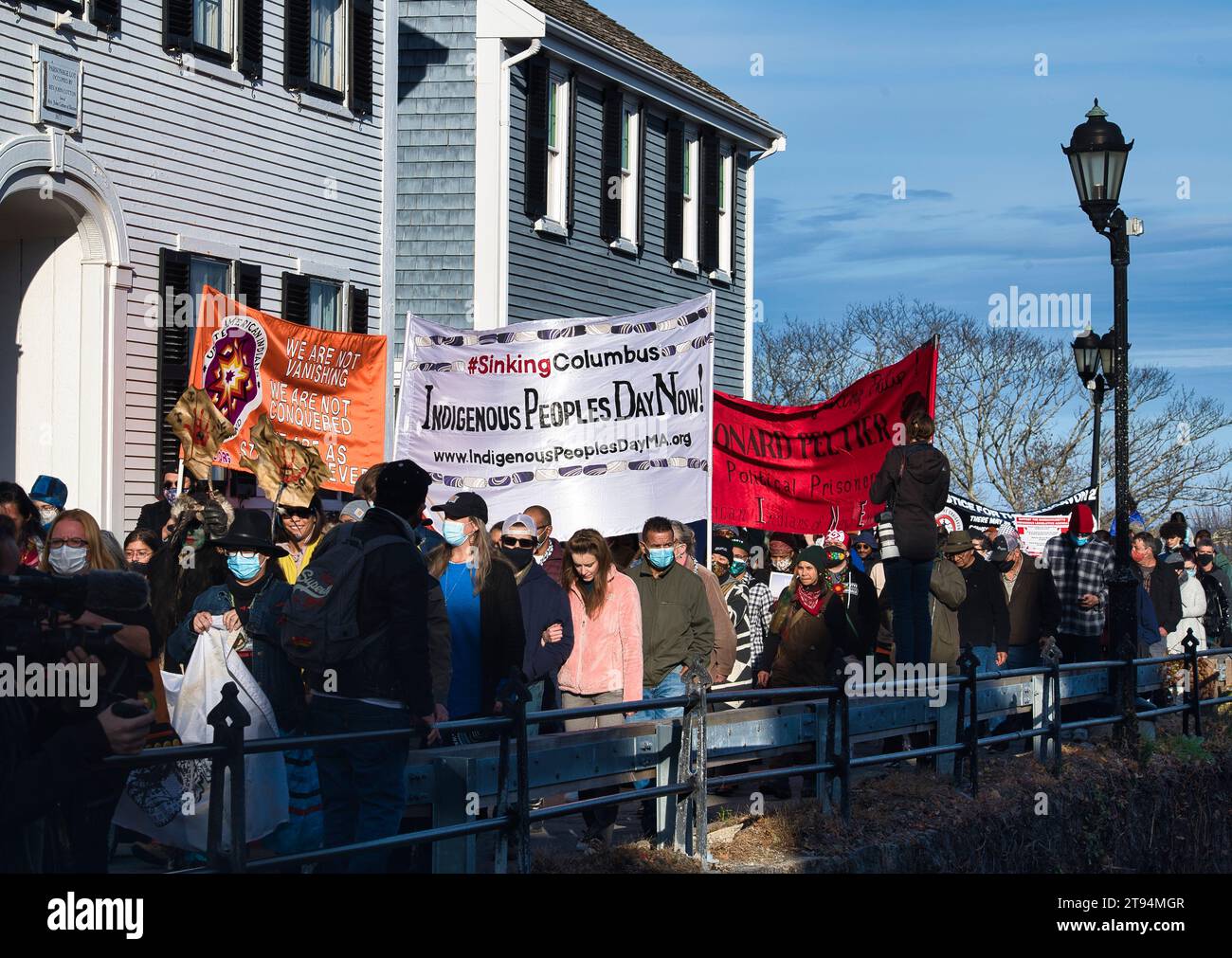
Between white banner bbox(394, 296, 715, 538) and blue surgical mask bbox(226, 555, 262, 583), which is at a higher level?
white banner bbox(394, 296, 715, 538)

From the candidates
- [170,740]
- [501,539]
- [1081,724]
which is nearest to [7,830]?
[170,740]

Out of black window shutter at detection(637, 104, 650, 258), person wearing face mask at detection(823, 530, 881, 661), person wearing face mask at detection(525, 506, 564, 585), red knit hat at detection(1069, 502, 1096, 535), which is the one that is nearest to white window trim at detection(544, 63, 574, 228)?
black window shutter at detection(637, 104, 650, 258)

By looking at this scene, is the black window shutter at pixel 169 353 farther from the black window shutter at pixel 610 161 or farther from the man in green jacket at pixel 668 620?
the black window shutter at pixel 610 161

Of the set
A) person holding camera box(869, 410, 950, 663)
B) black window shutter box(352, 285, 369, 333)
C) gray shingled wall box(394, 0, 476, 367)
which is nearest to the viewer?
person holding camera box(869, 410, 950, 663)

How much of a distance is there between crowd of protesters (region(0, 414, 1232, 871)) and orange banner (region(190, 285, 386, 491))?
2.73 ft

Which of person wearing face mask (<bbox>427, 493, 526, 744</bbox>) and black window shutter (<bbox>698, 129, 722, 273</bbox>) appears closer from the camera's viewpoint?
person wearing face mask (<bbox>427, 493, 526, 744</bbox>)

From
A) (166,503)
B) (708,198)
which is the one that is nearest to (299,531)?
(166,503)

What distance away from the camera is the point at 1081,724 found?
13.3m

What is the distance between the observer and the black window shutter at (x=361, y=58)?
20.6 m

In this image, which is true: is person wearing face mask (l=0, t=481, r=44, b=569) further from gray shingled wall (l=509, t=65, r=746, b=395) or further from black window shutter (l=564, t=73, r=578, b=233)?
black window shutter (l=564, t=73, r=578, b=233)

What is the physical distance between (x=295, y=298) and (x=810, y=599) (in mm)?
8407

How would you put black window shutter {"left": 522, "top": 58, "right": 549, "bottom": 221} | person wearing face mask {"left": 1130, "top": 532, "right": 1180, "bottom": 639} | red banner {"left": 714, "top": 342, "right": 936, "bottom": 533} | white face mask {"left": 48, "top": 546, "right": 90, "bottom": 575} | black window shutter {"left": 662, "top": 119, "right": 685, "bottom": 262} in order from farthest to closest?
1. black window shutter {"left": 662, "top": 119, "right": 685, "bottom": 262}
2. black window shutter {"left": 522, "top": 58, "right": 549, "bottom": 221}
3. person wearing face mask {"left": 1130, "top": 532, "right": 1180, "bottom": 639}
4. red banner {"left": 714, "top": 342, "right": 936, "bottom": 533}
5. white face mask {"left": 48, "top": 546, "right": 90, "bottom": 575}

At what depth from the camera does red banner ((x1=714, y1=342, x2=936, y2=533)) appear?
608 inches

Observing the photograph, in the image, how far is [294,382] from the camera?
1562cm
